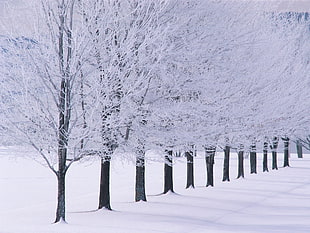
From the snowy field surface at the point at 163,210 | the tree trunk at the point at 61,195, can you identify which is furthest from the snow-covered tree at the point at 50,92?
the snowy field surface at the point at 163,210

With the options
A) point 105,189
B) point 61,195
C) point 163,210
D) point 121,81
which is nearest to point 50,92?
point 121,81

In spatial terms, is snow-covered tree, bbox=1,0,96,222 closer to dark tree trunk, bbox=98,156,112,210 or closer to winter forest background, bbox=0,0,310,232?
winter forest background, bbox=0,0,310,232

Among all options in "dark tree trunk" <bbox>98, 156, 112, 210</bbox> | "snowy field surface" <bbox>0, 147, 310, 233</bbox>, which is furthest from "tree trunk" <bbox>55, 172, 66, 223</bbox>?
"dark tree trunk" <bbox>98, 156, 112, 210</bbox>

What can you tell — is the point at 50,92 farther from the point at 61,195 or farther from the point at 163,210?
the point at 163,210

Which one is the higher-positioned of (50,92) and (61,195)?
(50,92)

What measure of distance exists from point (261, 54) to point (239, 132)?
587 cm

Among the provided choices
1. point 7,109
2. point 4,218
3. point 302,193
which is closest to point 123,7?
point 7,109

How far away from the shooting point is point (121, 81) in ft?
46.8

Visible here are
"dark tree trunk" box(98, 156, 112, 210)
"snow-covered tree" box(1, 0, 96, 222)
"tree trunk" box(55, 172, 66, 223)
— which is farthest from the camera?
"dark tree trunk" box(98, 156, 112, 210)

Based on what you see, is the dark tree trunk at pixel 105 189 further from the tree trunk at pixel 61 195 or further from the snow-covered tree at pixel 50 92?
the tree trunk at pixel 61 195

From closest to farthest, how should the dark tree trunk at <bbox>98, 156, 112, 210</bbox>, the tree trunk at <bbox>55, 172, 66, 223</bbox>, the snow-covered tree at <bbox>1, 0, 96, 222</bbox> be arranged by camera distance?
1. the snow-covered tree at <bbox>1, 0, 96, 222</bbox>
2. the tree trunk at <bbox>55, 172, 66, 223</bbox>
3. the dark tree trunk at <bbox>98, 156, 112, 210</bbox>

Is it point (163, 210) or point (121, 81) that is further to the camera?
point (163, 210)

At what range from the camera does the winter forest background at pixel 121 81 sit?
46.3 ft

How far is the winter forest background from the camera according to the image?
46.3ft
